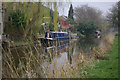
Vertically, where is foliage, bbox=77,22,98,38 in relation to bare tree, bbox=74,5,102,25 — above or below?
below

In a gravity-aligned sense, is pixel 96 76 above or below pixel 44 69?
below

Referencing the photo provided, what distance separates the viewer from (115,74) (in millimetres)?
3426

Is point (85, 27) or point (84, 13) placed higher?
point (84, 13)

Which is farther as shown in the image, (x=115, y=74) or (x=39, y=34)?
(x=115, y=74)

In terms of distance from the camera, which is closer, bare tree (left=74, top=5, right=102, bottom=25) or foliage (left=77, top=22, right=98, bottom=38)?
bare tree (left=74, top=5, right=102, bottom=25)

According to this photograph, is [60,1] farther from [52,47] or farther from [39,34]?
[52,47]

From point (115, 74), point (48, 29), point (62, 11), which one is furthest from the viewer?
point (115, 74)

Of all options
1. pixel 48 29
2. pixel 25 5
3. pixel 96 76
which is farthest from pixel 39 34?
pixel 96 76

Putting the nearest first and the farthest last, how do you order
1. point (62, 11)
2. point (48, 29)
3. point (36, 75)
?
point (62, 11)
point (48, 29)
point (36, 75)

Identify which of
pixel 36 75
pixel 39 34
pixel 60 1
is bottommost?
pixel 36 75

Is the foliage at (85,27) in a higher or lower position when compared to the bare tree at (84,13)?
lower

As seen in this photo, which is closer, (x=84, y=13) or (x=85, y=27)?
(x=84, y=13)

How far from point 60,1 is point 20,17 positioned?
1486mm

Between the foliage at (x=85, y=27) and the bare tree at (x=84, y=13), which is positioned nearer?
the bare tree at (x=84, y=13)
